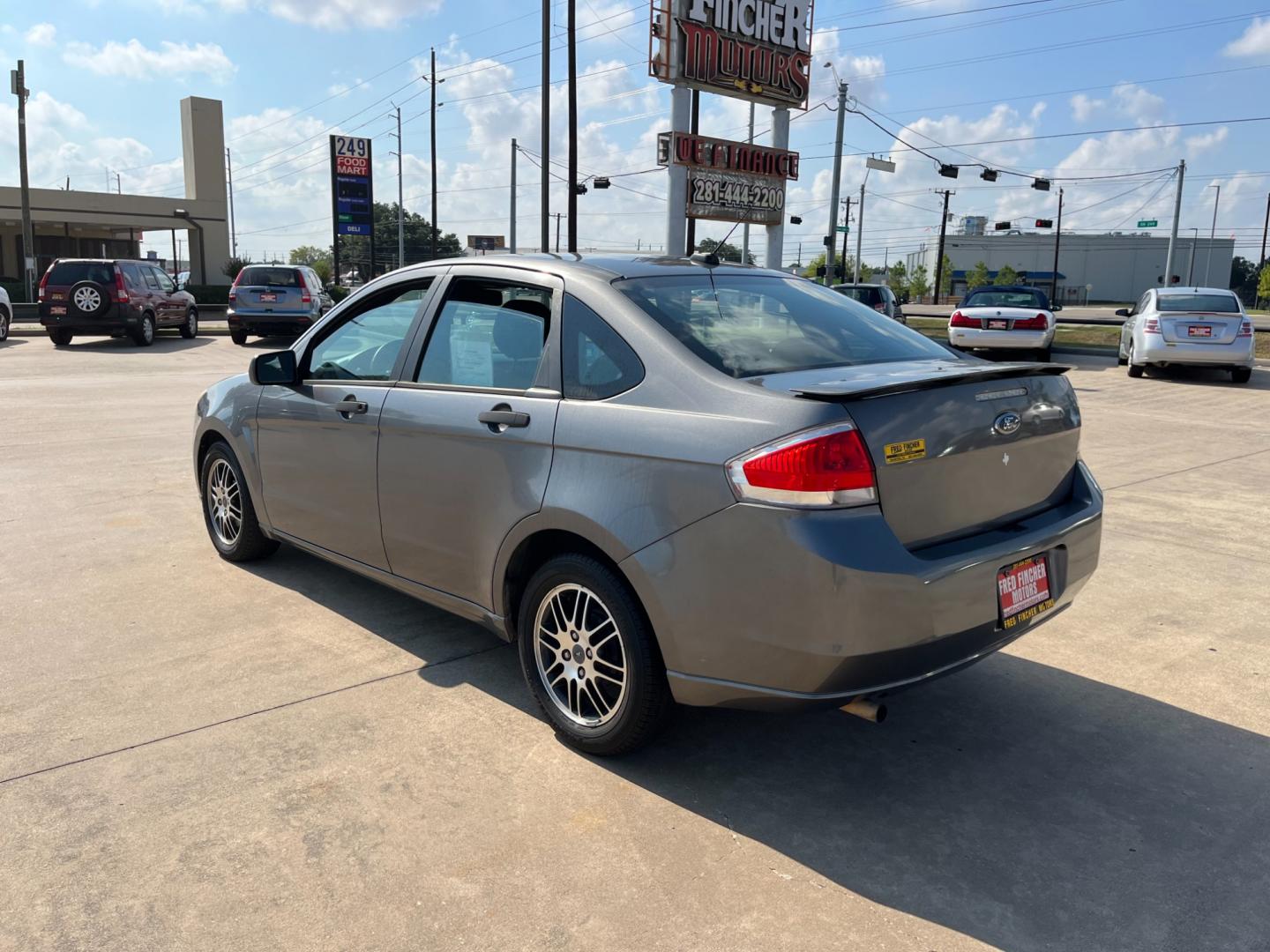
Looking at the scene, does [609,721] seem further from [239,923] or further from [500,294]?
[500,294]

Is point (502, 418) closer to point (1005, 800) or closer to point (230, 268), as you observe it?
point (1005, 800)

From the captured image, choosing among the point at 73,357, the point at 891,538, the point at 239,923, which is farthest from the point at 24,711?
the point at 73,357

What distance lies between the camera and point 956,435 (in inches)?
121

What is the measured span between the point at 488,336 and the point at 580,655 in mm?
1318

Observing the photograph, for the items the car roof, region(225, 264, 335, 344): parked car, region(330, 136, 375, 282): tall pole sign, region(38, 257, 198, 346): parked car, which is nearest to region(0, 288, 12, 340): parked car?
region(38, 257, 198, 346): parked car

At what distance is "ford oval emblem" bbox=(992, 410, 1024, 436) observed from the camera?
127 inches

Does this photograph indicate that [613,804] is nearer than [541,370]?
Yes

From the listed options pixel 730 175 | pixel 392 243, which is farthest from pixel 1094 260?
pixel 730 175

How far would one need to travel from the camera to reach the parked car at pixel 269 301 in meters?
21.5

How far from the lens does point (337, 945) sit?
2484 mm

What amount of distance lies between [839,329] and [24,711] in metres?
3.45

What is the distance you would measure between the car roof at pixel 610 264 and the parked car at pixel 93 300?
62.3 ft

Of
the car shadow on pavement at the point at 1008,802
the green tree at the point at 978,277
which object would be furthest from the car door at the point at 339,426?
the green tree at the point at 978,277

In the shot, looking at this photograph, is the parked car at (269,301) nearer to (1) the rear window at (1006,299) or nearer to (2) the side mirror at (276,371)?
(1) the rear window at (1006,299)
